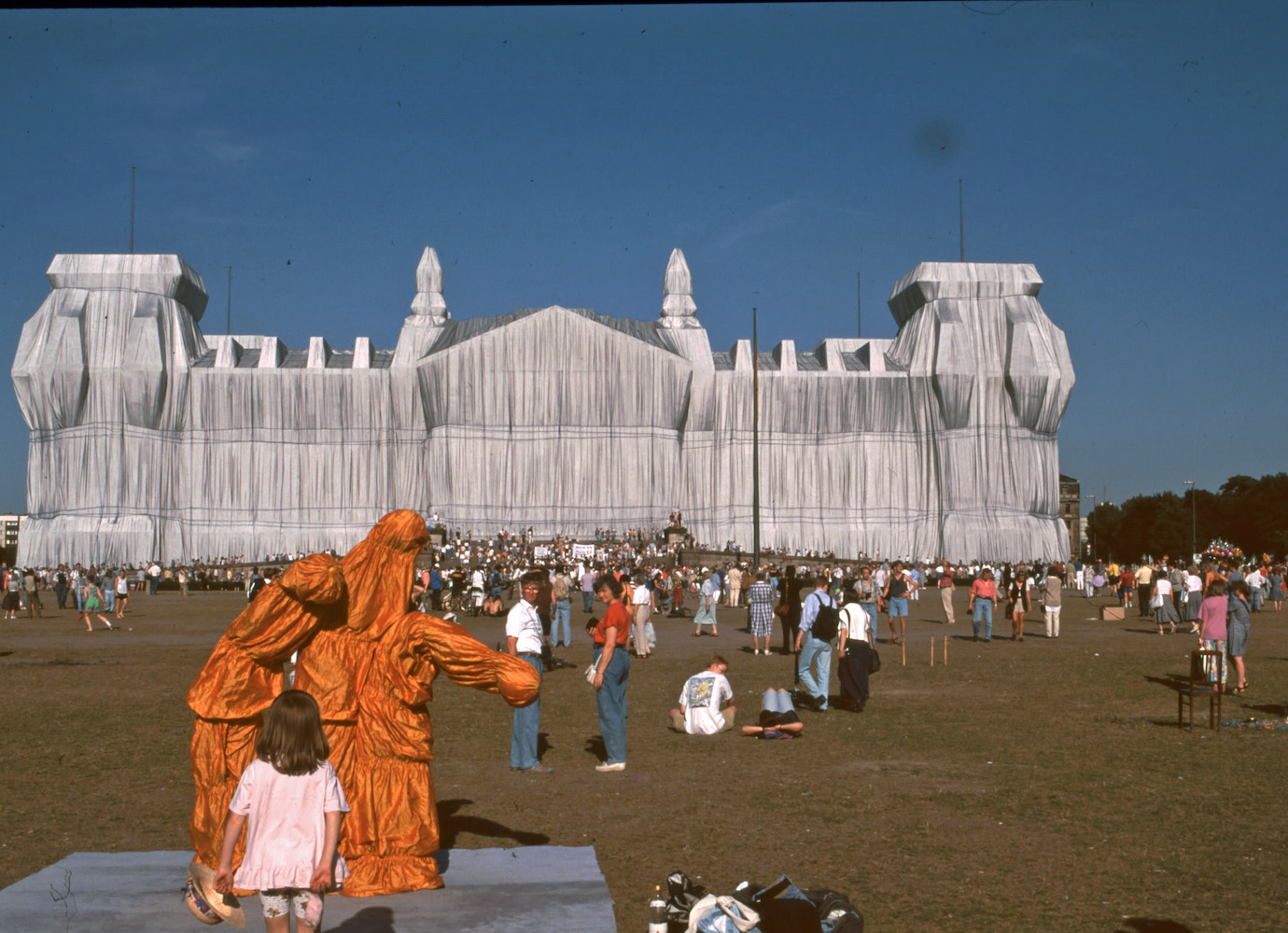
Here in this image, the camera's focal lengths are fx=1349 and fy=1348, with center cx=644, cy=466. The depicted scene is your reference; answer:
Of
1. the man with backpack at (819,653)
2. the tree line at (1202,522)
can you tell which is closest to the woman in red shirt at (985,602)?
the man with backpack at (819,653)

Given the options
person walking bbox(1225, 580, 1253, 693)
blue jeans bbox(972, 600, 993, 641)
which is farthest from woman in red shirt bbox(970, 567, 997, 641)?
person walking bbox(1225, 580, 1253, 693)

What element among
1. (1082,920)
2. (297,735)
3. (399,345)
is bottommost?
(1082,920)

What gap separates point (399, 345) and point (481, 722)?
50.1m

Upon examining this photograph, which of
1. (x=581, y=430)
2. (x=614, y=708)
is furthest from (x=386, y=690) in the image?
(x=581, y=430)

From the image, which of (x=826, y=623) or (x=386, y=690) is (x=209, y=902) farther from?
(x=826, y=623)

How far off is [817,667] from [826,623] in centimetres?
47

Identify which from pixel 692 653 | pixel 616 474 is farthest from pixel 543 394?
pixel 692 653

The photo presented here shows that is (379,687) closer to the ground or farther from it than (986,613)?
farther from it

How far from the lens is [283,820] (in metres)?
4.75

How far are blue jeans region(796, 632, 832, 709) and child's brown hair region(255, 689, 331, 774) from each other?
975 cm

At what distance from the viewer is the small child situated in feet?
15.5

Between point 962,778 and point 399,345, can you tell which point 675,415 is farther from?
point 962,778

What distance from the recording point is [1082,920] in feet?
20.7

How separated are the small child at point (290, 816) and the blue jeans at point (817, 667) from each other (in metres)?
9.70
